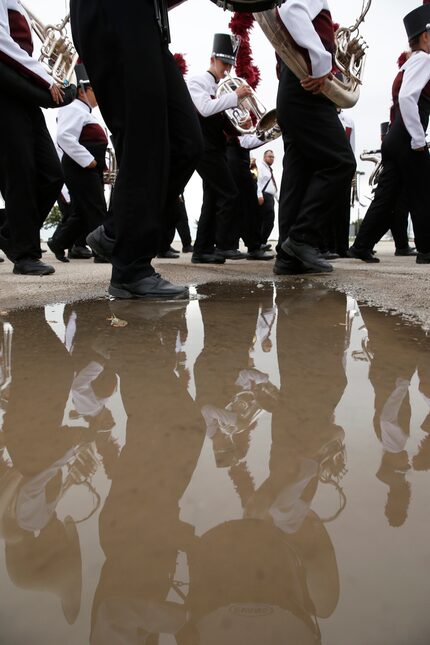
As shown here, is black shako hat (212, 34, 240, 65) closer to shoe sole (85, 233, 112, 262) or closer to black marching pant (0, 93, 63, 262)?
black marching pant (0, 93, 63, 262)

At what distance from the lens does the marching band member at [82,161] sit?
4.39m

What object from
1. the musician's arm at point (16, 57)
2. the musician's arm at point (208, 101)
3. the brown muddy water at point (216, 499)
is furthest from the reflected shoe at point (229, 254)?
the brown muddy water at point (216, 499)

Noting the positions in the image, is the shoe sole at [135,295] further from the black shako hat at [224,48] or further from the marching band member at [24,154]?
the black shako hat at [224,48]

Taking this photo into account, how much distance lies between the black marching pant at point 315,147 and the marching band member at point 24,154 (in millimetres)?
1143

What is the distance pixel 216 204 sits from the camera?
4273mm

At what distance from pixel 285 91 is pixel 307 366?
2105 mm

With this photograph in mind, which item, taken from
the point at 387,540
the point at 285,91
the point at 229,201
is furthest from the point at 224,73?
the point at 387,540

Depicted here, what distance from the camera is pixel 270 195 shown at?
26.0ft

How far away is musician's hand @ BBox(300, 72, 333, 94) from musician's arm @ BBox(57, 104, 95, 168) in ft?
7.75

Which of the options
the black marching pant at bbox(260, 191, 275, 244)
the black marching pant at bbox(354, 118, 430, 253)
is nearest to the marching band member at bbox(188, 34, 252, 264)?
the black marching pant at bbox(354, 118, 430, 253)

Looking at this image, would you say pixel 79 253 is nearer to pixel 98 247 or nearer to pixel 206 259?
pixel 206 259

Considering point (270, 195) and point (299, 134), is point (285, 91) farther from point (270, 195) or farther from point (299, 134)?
point (270, 195)

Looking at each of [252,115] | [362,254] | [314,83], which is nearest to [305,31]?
[314,83]

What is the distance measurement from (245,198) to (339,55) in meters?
2.06
